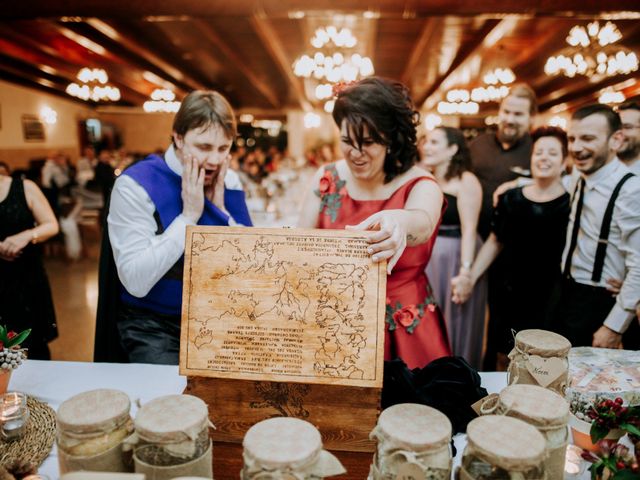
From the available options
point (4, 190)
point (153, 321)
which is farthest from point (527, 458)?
point (4, 190)

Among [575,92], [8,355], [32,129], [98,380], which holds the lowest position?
[98,380]

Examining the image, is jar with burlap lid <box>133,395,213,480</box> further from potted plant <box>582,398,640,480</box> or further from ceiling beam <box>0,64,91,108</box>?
ceiling beam <box>0,64,91,108</box>

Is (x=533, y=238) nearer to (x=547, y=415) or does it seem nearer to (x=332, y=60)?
(x=547, y=415)

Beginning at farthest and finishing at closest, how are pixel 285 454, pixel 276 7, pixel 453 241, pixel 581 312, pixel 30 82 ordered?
pixel 30 82 < pixel 276 7 < pixel 453 241 < pixel 581 312 < pixel 285 454

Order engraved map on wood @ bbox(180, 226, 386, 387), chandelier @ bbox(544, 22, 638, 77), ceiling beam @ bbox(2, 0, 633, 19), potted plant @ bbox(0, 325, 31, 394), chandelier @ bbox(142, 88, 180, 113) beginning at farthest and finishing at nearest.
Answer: chandelier @ bbox(142, 88, 180, 113)
chandelier @ bbox(544, 22, 638, 77)
ceiling beam @ bbox(2, 0, 633, 19)
potted plant @ bbox(0, 325, 31, 394)
engraved map on wood @ bbox(180, 226, 386, 387)

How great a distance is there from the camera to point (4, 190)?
8.85 feet

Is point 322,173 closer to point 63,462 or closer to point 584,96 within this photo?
point 63,462

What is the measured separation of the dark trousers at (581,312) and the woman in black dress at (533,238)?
15 cm

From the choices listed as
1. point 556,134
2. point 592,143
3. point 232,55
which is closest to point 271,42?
point 232,55

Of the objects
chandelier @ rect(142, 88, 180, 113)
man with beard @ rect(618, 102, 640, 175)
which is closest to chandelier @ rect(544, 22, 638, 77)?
man with beard @ rect(618, 102, 640, 175)

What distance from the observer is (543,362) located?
3.15ft

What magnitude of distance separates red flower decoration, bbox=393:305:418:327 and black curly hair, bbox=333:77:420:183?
50cm

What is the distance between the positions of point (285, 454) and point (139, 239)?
1047mm

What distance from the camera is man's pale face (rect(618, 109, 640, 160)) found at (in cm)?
263
